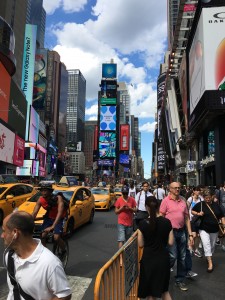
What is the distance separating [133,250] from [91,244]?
188 inches

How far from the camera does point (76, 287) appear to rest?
561cm

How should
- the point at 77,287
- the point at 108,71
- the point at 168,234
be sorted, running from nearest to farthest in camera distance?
the point at 168,234 → the point at 77,287 → the point at 108,71

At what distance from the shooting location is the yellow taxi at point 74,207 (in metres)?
10.1

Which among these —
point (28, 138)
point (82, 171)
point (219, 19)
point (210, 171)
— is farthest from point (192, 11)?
point (82, 171)

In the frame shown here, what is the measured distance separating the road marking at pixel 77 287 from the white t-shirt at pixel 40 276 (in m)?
3.07

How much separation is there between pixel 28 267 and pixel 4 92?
4811 centimetres

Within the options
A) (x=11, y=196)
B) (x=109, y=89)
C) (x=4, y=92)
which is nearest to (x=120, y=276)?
(x=11, y=196)

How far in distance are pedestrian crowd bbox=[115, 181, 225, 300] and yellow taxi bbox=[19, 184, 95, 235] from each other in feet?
7.53

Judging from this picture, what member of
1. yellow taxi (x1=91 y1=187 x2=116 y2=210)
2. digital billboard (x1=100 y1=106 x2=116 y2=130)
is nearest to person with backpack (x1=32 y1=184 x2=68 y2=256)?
yellow taxi (x1=91 y1=187 x2=116 y2=210)

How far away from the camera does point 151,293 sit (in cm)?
394

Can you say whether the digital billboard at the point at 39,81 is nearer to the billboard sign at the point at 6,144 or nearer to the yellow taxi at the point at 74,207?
the billboard sign at the point at 6,144

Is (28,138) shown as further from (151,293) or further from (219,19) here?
(151,293)

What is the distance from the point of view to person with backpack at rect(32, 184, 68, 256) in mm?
6094

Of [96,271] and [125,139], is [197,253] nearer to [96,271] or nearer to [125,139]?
[96,271]
